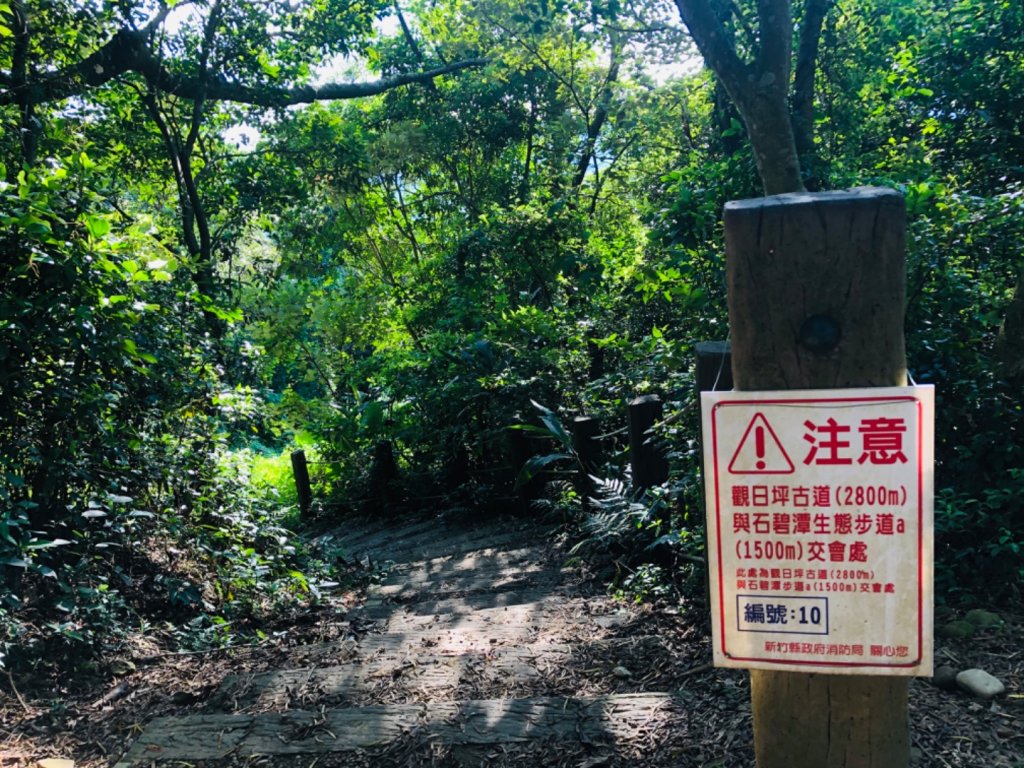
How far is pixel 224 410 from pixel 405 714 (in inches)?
122

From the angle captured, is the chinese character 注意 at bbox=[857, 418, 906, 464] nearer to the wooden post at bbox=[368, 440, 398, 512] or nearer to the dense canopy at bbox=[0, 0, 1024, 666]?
the dense canopy at bbox=[0, 0, 1024, 666]

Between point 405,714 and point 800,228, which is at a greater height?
point 800,228

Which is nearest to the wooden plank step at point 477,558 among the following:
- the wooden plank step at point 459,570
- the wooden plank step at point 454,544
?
the wooden plank step at point 459,570

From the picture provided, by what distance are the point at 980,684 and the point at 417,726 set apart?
5.90 feet

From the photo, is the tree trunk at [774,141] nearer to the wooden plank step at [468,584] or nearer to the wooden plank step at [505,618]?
the wooden plank step at [505,618]

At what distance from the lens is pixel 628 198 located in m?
12.6

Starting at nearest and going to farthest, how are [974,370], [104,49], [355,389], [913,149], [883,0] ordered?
[974,370] < [913,149] < [104,49] < [883,0] < [355,389]

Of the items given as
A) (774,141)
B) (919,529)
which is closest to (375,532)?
(774,141)

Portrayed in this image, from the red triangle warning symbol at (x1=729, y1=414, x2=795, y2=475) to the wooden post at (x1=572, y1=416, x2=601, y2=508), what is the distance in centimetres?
427

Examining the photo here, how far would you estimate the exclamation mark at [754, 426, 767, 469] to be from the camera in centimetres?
147

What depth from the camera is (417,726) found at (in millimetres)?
2424

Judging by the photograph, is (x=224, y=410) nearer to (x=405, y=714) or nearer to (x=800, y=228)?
(x=405, y=714)

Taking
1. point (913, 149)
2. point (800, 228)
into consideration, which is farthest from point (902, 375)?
point (913, 149)

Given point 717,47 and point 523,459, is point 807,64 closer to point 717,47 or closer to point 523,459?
point 717,47
